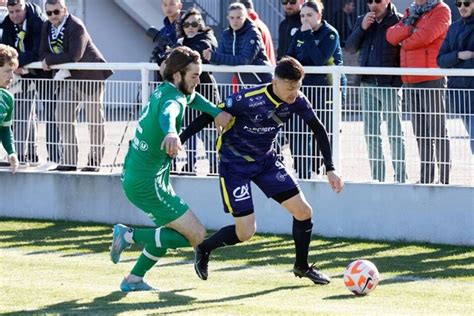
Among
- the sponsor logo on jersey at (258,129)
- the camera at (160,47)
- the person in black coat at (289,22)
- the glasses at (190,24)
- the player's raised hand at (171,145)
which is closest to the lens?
the player's raised hand at (171,145)

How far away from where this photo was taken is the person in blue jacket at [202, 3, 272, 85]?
12.7m

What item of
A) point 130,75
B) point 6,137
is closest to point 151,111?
point 6,137

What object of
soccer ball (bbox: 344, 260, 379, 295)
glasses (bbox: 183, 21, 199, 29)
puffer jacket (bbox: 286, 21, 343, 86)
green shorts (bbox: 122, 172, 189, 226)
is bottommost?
soccer ball (bbox: 344, 260, 379, 295)

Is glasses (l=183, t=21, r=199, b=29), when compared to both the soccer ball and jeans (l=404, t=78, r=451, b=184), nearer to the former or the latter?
jeans (l=404, t=78, r=451, b=184)

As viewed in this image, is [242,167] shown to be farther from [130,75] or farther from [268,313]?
[130,75]

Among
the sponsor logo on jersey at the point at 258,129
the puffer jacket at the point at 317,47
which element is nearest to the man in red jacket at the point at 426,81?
the puffer jacket at the point at 317,47

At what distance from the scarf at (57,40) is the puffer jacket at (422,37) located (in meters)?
3.70

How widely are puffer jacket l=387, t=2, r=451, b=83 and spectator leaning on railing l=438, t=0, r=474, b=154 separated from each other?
0.82 feet

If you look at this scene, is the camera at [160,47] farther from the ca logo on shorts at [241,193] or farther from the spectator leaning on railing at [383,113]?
the ca logo on shorts at [241,193]

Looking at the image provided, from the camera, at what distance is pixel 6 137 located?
11078 mm

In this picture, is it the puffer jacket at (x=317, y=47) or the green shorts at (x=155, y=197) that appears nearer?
the green shorts at (x=155, y=197)

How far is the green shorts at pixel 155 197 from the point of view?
917 cm

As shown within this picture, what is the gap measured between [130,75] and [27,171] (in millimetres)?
1563

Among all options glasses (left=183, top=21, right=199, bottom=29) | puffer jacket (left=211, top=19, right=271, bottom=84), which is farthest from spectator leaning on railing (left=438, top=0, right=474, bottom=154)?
glasses (left=183, top=21, right=199, bottom=29)
